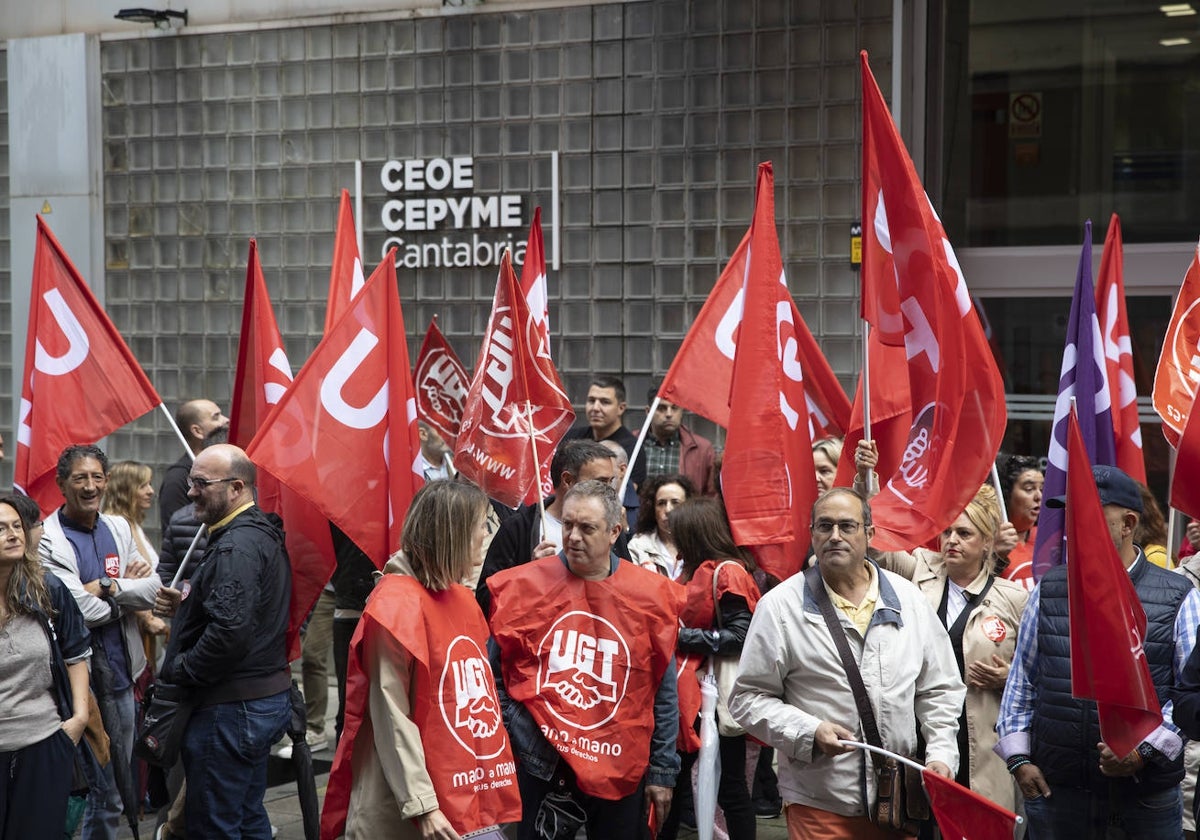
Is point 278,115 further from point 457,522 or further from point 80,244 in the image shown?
point 457,522

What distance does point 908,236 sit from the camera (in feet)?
21.4

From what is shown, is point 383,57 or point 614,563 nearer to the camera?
point 614,563

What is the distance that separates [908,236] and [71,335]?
157 inches

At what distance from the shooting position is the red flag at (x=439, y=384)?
31.3ft

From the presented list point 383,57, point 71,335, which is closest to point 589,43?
point 383,57

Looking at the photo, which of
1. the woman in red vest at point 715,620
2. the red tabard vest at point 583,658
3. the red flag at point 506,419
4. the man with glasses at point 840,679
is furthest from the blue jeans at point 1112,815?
the red flag at point 506,419

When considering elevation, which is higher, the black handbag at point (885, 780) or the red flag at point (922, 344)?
the red flag at point (922, 344)

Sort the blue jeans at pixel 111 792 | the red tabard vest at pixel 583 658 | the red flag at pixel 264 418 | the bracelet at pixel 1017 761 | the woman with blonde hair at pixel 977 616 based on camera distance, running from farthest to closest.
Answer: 1. the blue jeans at pixel 111 792
2. the red flag at pixel 264 418
3. the woman with blonde hair at pixel 977 616
4. the red tabard vest at pixel 583 658
5. the bracelet at pixel 1017 761

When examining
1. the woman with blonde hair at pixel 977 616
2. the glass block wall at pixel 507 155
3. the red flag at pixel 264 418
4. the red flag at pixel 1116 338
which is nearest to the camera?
the woman with blonde hair at pixel 977 616

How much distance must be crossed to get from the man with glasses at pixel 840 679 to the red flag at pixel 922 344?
98 cm

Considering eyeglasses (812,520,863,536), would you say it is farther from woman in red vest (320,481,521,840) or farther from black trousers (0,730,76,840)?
black trousers (0,730,76,840)

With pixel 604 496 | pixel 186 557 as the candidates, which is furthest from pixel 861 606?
pixel 186 557

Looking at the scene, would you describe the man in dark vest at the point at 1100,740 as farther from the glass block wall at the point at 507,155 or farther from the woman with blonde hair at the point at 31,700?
the glass block wall at the point at 507,155

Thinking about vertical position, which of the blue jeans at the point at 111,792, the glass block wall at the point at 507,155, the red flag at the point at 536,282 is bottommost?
the blue jeans at the point at 111,792
